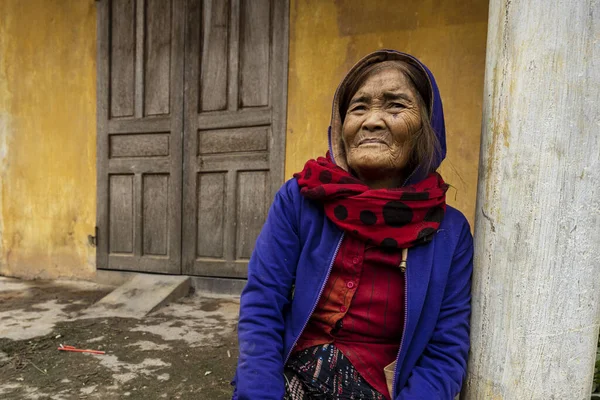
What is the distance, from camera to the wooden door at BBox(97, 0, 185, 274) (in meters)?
4.03

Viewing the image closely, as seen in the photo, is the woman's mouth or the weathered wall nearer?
the woman's mouth

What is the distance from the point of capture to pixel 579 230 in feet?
3.75

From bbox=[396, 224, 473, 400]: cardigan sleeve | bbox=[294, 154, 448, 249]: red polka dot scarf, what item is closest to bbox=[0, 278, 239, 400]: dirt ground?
bbox=[396, 224, 473, 400]: cardigan sleeve

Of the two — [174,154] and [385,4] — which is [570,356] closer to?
[385,4]

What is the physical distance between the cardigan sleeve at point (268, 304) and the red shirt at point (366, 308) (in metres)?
0.15

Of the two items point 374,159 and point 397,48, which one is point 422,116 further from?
point 397,48

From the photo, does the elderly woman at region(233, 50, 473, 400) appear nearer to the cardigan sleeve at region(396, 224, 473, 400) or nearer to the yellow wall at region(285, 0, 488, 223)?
the cardigan sleeve at region(396, 224, 473, 400)

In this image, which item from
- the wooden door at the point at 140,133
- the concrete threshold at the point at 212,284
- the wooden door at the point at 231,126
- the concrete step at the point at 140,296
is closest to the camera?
the concrete step at the point at 140,296

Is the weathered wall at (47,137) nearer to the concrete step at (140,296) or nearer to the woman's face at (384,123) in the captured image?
the concrete step at (140,296)

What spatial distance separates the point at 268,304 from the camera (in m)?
1.33

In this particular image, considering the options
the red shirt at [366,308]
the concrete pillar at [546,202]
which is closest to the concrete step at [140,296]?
the red shirt at [366,308]

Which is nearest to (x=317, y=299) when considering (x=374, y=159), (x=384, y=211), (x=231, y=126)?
(x=384, y=211)

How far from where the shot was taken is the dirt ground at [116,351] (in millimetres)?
2139

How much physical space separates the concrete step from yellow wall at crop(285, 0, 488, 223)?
4.81ft
